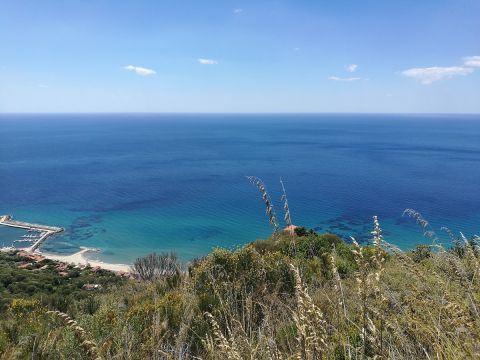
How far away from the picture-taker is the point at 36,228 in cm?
4125

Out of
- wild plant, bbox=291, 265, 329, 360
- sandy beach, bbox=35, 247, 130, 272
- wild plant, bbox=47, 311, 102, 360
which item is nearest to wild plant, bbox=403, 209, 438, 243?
wild plant, bbox=291, 265, 329, 360

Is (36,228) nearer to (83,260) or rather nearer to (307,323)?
(83,260)

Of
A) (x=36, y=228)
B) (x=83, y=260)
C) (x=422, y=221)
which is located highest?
(x=422, y=221)

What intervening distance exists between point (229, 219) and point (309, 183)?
76.2 feet

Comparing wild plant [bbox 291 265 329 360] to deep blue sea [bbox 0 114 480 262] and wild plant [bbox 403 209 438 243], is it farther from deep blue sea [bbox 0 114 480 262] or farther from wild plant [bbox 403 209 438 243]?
deep blue sea [bbox 0 114 480 262]

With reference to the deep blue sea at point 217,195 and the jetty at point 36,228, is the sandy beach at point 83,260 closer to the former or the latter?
the deep blue sea at point 217,195

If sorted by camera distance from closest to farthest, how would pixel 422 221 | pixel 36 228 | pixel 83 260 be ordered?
pixel 422 221 → pixel 83 260 → pixel 36 228

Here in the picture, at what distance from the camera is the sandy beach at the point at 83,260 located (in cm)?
3155

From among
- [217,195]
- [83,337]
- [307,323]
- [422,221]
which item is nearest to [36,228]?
[217,195]

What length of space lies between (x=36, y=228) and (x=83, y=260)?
40.1 ft

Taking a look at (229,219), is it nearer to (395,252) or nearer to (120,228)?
(120,228)

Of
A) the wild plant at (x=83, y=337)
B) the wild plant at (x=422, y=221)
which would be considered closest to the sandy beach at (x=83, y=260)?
the wild plant at (x=422, y=221)

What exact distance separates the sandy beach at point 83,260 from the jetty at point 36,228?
2.45 m

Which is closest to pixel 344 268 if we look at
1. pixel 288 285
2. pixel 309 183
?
pixel 288 285
